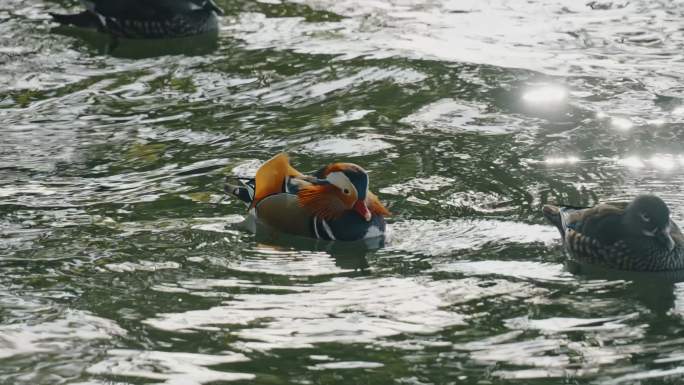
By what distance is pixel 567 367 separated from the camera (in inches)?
266

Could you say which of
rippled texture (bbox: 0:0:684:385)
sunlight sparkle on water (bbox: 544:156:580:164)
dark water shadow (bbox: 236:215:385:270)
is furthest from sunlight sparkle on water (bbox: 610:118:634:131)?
dark water shadow (bbox: 236:215:385:270)

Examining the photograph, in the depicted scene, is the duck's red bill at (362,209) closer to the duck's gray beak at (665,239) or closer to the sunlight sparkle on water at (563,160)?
the duck's gray beak at (665,239)

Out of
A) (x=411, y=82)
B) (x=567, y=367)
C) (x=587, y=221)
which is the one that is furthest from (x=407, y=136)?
(x=567, y=367)

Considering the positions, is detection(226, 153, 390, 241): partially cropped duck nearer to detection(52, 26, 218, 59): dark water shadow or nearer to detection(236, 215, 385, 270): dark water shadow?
detection(236, 215, 385, 270): dark water shadow

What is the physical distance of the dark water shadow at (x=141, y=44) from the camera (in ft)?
45.5

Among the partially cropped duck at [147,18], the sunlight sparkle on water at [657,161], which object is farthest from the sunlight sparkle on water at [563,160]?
the partially cropped duck at [147,18]

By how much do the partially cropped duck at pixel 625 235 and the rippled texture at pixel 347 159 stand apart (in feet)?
0.47

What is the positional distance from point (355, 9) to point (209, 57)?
2.04 m

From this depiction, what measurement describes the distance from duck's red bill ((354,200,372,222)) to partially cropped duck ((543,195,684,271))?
1.18 meters

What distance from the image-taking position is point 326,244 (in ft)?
29.6

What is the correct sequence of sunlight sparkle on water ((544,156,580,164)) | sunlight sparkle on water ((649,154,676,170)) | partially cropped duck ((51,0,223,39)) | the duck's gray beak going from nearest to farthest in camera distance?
the duck's gray beak → sunlight sparkle on water ((649,154,676,170)) → sunlight sparkle on water ((544,156,580,164)) → partially cropped duck ((51,0,223,39))

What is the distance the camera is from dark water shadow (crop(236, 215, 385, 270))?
28.5 feet

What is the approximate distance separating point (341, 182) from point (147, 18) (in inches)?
243

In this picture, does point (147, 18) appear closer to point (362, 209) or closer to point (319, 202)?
point (319, 202)
